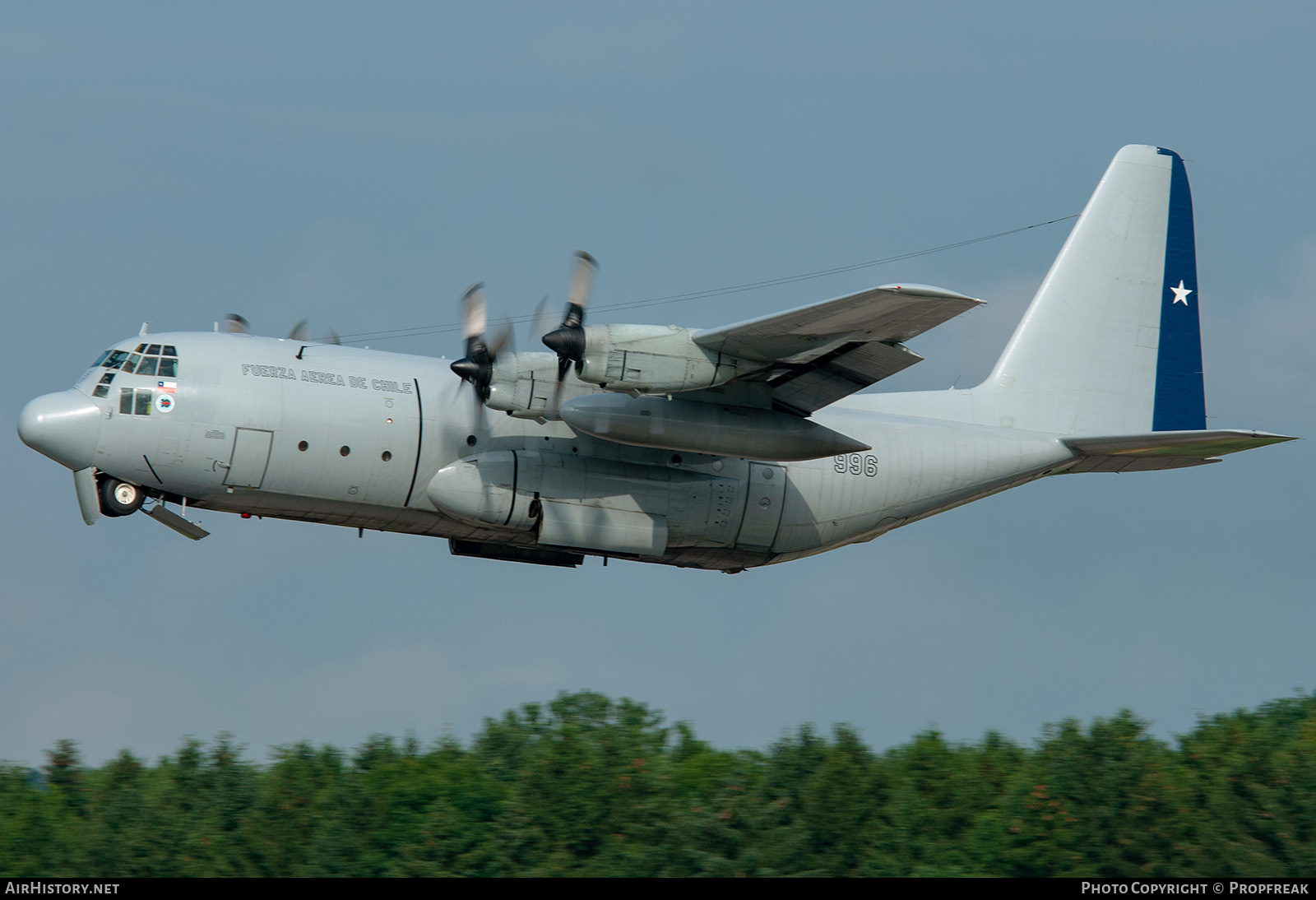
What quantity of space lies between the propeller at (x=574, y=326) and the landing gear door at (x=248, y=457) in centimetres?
366

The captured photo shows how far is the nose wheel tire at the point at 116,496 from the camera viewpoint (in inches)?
663

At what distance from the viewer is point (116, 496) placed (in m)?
16.9

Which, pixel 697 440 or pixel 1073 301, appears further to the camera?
pixel 1073 301

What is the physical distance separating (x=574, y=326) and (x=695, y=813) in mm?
7201

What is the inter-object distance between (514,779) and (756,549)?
589 cm

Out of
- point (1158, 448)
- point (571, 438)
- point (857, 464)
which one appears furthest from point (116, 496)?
point (1158, 448)

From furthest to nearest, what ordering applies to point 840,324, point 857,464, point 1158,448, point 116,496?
point 1158,448 < point 857,464 < point 116,496 < point 840,324

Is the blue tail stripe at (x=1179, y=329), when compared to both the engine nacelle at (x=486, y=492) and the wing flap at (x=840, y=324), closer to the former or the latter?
the wing flap at (x=840, y=324)

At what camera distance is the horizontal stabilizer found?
62.5 feet

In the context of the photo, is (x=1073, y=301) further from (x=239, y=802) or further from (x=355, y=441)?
(x=239, y=802)

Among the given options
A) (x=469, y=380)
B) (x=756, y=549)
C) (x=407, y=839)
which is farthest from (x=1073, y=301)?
(x=407, y=839)

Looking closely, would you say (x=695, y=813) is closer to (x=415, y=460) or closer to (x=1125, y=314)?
(x=415, y=460)

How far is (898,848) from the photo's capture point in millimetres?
20125

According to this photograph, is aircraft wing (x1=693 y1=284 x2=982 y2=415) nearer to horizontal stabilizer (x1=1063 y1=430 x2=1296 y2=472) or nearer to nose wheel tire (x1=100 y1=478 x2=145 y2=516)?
horizontal stabilizer (x1=1063 y1=430 x2=1296 y2=472)
